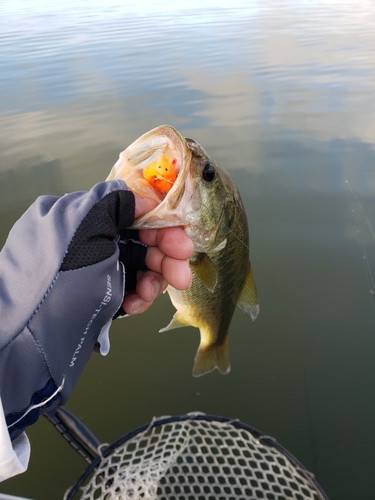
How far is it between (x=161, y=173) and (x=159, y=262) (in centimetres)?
43

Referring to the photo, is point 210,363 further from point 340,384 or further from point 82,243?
point 82,243

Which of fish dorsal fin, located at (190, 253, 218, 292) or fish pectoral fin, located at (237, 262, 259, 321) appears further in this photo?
fish pectoral fin, located at (237, 262, 259, 321)

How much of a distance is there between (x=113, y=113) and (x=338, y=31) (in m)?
9.14

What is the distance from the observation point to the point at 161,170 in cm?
160

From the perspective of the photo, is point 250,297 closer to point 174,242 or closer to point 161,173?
point 174,242

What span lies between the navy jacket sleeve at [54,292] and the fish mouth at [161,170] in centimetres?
20

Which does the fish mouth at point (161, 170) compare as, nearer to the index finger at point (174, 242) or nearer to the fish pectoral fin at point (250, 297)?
the index finger at point (174, 242)

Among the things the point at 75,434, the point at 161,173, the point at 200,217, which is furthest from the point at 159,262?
the point at 75,434

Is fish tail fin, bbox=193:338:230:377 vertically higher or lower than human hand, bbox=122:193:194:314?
lower

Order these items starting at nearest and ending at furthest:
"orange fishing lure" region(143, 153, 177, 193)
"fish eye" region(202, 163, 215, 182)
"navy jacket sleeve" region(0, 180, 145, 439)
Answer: "navy jacket sleeve" region(0, 180, 145, 439) → "orange fishing lure" region(143, 153, 177, 193) → "fish eye" region(202, 163, 215, 182)

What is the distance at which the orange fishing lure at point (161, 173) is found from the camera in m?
1.60

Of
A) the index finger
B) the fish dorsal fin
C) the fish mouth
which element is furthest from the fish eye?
the fish dorsal fin

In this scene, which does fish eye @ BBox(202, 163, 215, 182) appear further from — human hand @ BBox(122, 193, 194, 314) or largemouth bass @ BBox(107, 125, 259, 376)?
human hand @ BBox(122, 193, 194, 314)

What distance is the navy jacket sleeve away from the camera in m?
1.17
